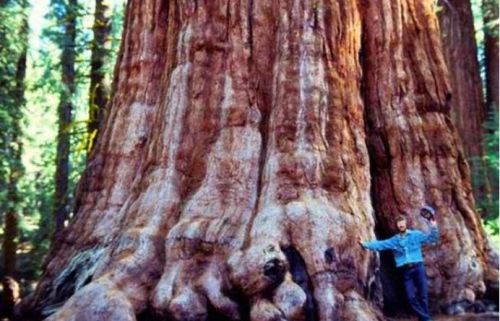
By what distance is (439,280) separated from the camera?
6.22 metres

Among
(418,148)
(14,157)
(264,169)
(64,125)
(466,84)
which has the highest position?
(466,84)

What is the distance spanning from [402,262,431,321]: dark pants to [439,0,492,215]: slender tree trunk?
8.40m

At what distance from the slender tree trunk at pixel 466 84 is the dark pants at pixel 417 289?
27.6ft

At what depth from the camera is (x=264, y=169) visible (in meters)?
5.70

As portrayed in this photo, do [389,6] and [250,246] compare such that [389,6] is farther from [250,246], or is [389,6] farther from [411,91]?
[250,246]

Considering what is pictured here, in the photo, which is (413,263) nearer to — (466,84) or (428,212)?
(428,212)

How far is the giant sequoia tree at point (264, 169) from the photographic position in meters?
4.97

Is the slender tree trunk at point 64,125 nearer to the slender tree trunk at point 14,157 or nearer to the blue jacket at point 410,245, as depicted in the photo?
the slender tree trunk at point 14,157

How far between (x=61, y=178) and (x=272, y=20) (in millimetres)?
10854

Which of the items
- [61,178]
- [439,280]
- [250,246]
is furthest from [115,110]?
[61,178]

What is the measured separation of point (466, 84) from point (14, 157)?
10.8m

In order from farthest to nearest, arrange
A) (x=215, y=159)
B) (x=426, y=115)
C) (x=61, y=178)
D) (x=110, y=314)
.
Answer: (x=61, y=178) → (x=426, y=115) → (x=215, y=159) → (x=110, y=314)

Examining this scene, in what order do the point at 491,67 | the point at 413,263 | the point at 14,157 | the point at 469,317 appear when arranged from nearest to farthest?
the point at 413,263, the point at 469,317, the point at 14,157, the point at 491,67

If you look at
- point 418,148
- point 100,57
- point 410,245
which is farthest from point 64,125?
point 410,245
